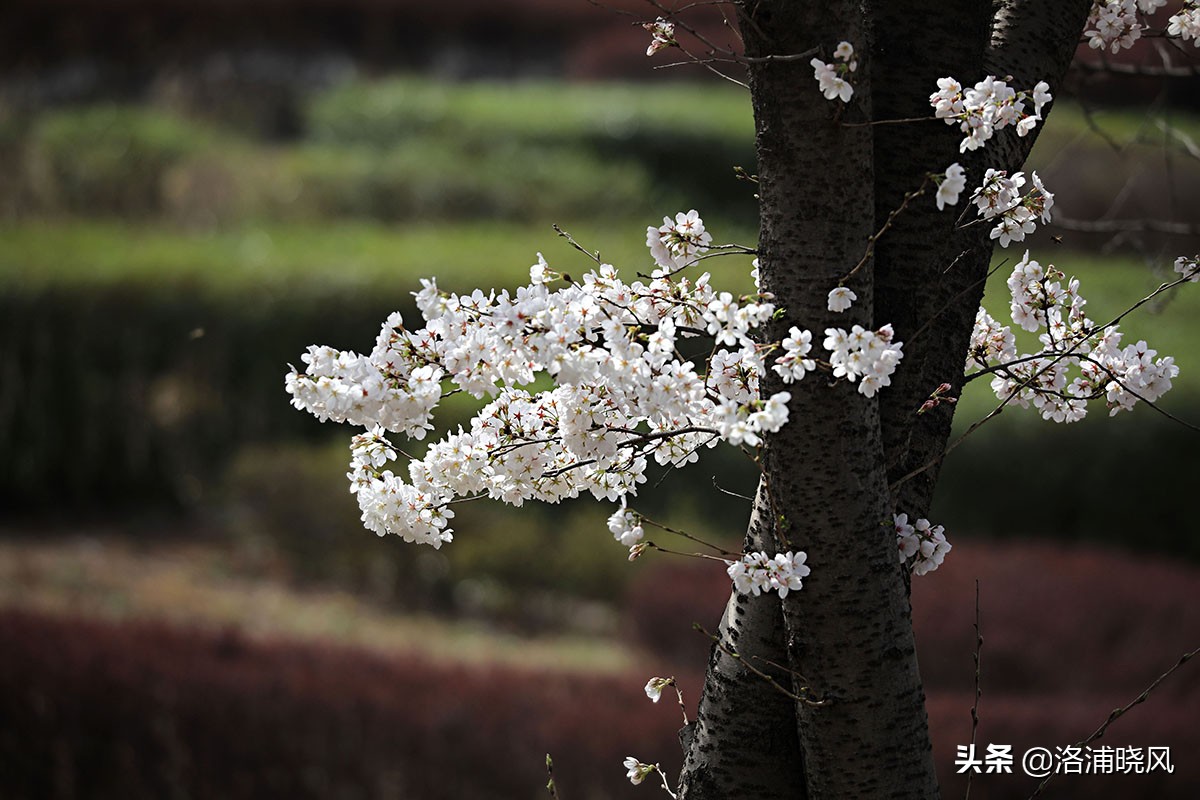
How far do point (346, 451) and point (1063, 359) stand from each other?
574 centimetres

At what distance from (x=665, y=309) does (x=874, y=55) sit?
0.44 m

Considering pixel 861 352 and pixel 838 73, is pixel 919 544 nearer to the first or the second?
pixel 861 352

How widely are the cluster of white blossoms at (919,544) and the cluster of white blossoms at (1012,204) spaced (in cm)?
37

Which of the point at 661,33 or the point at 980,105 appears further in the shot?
the point at 661,33

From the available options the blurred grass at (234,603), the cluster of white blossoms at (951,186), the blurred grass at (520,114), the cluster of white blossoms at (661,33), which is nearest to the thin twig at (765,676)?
the cluster of white blossoms at (951,186)

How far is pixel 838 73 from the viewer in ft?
4.20

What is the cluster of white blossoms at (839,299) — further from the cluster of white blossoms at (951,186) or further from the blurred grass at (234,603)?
the blurred grass at (234,603)

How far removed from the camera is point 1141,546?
630 centimetres

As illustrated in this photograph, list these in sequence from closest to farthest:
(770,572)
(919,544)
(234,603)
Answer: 1. (770,572)
2. (919,544)
3. (234,603)

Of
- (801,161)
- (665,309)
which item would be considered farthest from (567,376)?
(801,161)

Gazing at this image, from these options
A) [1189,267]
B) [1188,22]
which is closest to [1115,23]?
[1188,22]

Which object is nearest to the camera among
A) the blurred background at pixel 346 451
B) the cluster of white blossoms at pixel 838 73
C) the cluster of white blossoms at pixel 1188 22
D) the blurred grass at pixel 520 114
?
the cluster of white blossoms at pixel 838 73

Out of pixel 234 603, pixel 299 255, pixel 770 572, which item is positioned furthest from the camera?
pixel 299 255

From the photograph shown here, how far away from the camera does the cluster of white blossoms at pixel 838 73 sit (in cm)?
125
